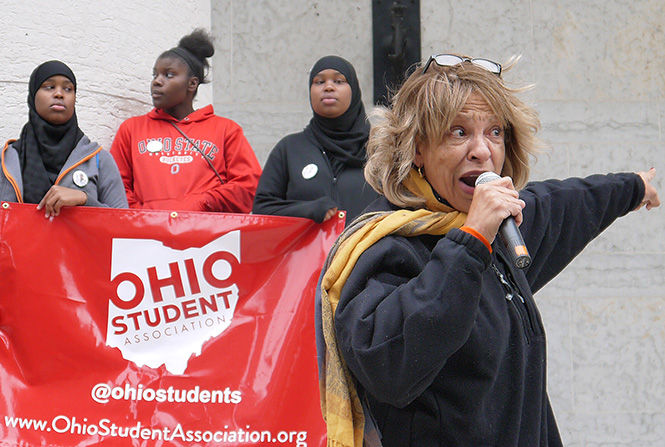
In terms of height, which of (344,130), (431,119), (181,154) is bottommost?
(181,154)

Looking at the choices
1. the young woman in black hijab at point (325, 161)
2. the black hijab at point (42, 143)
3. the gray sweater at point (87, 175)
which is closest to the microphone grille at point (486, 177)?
the young woman in black hijab at point (325, 161)

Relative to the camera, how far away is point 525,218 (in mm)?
2441

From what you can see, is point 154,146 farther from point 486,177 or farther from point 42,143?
point 486,177

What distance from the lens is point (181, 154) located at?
474cm

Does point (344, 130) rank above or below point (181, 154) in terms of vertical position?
above

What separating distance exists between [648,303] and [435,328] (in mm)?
4735

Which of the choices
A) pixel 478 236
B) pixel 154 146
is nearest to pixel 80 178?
pixel 154 146

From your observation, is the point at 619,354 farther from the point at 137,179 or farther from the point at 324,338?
the point at 324,338

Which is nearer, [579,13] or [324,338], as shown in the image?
[324,338]

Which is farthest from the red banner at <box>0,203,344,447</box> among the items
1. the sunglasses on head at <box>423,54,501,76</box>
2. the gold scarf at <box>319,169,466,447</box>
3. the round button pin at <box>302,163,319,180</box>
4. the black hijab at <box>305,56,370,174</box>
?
the sunglasses on head at <box>423,54,501,76</box>

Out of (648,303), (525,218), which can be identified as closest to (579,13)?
(648,303)

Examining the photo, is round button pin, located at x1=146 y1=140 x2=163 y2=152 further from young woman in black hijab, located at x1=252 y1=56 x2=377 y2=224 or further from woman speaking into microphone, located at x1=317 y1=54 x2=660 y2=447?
woman speaking into microphone, located at x1=317 y1=54 x2=660 y2=447

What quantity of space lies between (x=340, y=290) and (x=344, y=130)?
106 inches

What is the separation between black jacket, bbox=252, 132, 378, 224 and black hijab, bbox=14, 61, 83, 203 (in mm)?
948
